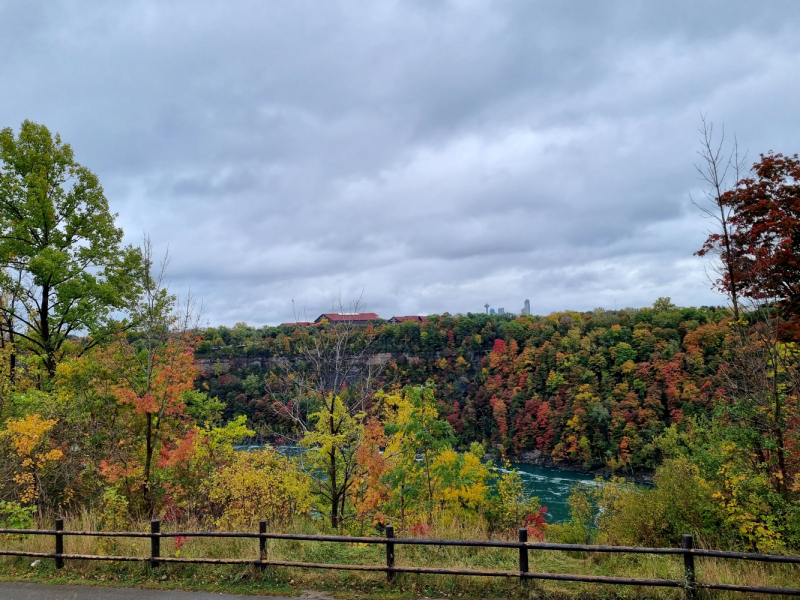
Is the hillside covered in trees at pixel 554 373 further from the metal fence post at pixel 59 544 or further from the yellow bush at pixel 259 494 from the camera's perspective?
the metal fence post at pixel 59 544

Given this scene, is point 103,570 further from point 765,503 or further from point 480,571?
point 765,503

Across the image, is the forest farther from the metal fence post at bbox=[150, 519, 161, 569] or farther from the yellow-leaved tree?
the metal fence post at bbox=[150, 519, 161, 569]

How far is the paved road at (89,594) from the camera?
22.4ft

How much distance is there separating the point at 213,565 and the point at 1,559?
4.46 meters

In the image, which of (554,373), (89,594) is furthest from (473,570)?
(554,373)

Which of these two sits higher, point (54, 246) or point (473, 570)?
point (54, 246)

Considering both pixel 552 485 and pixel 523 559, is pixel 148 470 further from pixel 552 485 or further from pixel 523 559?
pixel 552 485

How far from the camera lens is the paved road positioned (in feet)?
22.4

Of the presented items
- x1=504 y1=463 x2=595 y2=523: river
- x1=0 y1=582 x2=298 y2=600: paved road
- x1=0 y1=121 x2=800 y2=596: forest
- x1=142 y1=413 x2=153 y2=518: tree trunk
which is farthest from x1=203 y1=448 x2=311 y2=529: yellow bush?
x1=504 y1=463 x2=595 y2=523: river

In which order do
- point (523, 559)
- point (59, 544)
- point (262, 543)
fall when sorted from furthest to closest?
point (59, 544) < point (262, 543) < point (523, 559)

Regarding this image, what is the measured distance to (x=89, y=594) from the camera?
711 centimetres

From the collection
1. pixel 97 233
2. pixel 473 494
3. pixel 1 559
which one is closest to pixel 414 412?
pixel 473 494

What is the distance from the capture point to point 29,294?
51.8ft

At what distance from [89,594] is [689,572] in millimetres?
8874
